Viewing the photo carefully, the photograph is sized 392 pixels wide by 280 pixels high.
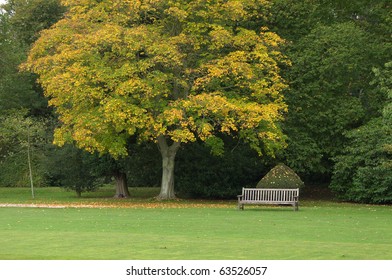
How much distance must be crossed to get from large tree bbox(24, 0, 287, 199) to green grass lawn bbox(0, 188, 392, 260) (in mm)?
6441

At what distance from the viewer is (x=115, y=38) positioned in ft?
102

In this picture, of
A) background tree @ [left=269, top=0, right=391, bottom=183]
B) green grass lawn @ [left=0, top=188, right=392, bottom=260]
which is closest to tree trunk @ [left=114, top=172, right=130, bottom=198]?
background tree @ [left=269, top=0, right=391, bottom=183]

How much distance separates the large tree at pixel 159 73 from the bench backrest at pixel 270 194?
3901mm

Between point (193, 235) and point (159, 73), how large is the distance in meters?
15.6

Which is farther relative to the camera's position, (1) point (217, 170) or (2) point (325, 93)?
(1) point (217, 170)

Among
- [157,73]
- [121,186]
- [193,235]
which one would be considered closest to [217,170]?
[121,186]

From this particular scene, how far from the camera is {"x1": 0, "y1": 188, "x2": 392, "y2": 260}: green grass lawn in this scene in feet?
43.5

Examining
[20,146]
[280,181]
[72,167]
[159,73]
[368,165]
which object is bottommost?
[280,181]

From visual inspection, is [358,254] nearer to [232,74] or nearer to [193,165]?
[232,74]

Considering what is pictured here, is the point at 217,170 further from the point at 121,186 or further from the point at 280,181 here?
the point at 280,181

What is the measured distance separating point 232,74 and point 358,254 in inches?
787

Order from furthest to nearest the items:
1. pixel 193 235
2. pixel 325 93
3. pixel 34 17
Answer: pixel 34 17, pixel 325 93, pixel 193 235

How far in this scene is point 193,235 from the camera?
16.9m
